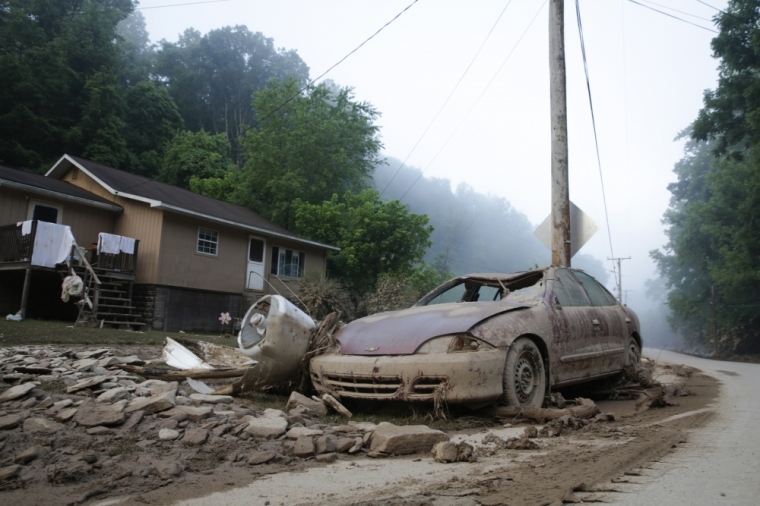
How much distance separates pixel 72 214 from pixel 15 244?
2.72 meters

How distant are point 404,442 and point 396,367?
1044 millimetres

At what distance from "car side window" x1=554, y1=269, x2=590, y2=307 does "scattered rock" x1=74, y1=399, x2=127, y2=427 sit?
170 inches

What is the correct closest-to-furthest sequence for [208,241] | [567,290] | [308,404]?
[308,404], [567,290], [208,241]

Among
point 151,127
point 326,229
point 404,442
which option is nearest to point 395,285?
point 326,229

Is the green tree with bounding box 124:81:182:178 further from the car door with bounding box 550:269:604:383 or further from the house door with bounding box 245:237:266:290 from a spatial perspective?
the car door with bounding box 550:269:604:383

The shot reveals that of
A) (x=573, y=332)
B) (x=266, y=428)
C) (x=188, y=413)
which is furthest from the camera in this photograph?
(x=573, y=332)

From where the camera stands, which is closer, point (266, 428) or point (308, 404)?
point (266, 428)

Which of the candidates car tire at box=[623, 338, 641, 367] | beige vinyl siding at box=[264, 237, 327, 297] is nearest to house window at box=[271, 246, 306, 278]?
beige vinyl siding at box=[264, 237, 327, 297]

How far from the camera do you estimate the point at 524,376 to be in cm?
511

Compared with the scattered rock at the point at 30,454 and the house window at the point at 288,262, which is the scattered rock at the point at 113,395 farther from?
the house window at the point at 288,262

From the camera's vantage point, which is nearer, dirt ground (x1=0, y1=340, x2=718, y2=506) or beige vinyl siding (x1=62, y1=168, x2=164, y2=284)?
dirt ground (x1=0, y1=340, x2=718, y2=506)

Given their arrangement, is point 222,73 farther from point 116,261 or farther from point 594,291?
point 594,291

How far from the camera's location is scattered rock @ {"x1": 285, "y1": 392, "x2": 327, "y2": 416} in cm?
478

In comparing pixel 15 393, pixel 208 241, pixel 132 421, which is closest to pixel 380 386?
pixel 132 421
